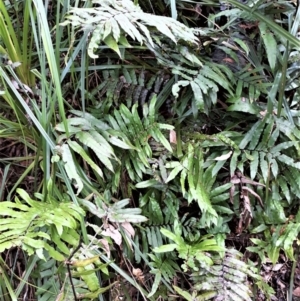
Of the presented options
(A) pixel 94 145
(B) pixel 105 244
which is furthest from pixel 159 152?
(B) pixel 105 244

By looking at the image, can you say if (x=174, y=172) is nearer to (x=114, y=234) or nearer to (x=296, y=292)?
(x=114, y=234)

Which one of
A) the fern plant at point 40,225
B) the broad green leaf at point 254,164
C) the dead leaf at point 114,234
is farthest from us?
the broad green leaf at point 254,164

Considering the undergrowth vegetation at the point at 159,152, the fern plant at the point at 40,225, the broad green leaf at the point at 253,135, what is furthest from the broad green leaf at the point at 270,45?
the fern plant at the point at 40,225

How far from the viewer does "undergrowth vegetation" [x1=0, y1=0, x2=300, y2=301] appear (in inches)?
42.3

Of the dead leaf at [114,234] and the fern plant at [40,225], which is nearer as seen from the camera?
the fern plant at [40,225]

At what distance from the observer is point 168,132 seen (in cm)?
122

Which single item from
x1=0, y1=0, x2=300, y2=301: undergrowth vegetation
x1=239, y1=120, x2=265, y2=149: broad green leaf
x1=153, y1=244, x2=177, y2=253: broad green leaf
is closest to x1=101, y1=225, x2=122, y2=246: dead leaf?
x1=0, y1=0, x2=300, y2=301: undergrowth vegetation

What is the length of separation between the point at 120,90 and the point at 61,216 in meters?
→ 0.47

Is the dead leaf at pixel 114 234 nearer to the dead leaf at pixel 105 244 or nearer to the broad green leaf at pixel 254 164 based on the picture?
the dead leaf at pixel 105 244

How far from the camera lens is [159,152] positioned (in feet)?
3.93

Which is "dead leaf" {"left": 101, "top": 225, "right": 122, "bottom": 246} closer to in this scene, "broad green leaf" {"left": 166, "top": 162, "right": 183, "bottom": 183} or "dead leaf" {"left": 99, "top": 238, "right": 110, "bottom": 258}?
"dead leaf" {"left": 99, "top": 238, "right": 110, "bottom": 258}

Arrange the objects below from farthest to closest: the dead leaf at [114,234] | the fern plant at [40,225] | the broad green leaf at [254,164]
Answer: the broad green leaf at [254,164] → the dead leaf at [114,234] → the fern plant at [40,225]

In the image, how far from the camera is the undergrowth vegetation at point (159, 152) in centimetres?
107

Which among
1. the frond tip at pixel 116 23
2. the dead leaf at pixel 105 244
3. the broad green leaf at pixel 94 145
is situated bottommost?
the dead leaf at pixel 105 244
